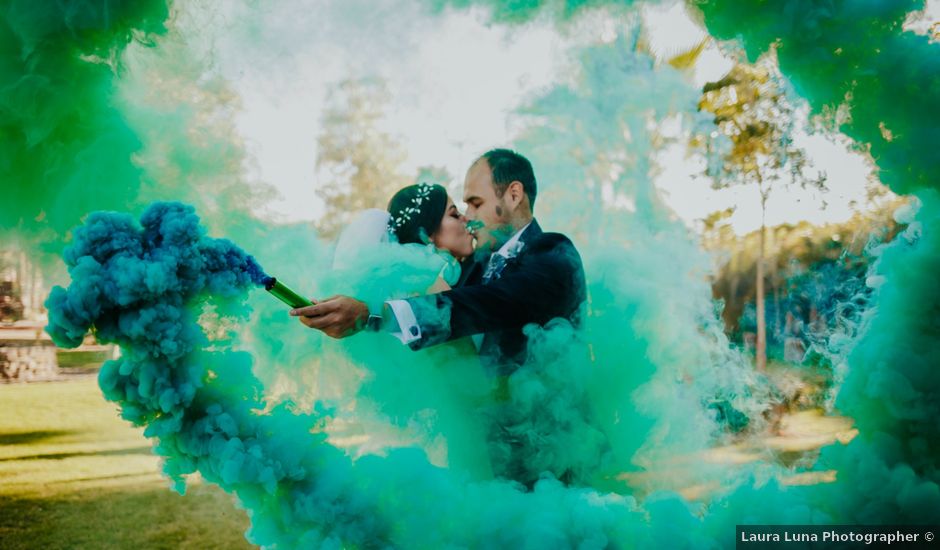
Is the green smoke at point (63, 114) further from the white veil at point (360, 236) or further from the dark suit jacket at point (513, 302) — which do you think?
the dark suit jacket at point (513, 302)

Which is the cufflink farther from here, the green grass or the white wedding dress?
the green grass

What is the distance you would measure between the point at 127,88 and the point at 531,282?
216cm

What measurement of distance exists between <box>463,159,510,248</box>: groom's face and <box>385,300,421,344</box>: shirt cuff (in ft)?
2.80

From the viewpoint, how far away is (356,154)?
13.6 feet

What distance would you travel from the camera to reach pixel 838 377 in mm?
3166

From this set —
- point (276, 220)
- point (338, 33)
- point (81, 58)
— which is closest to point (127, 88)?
point (81, 58)

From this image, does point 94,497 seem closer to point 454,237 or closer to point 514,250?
point 454,237

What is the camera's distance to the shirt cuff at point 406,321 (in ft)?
9.33

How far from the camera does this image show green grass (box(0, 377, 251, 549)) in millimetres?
6934

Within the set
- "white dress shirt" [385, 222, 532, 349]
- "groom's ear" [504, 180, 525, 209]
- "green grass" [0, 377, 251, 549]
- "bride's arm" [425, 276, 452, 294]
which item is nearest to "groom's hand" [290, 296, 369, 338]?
"white dress shirt" [385, 222, 532, 349]

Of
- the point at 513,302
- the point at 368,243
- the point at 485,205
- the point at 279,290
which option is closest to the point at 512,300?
the point at 513,302

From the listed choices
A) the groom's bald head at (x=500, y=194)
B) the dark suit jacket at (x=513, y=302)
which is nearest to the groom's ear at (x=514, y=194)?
the groom's bald head at (x=500, y=194)

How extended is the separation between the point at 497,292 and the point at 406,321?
1.48 ft

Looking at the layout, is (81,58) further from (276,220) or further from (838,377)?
(838,377)
